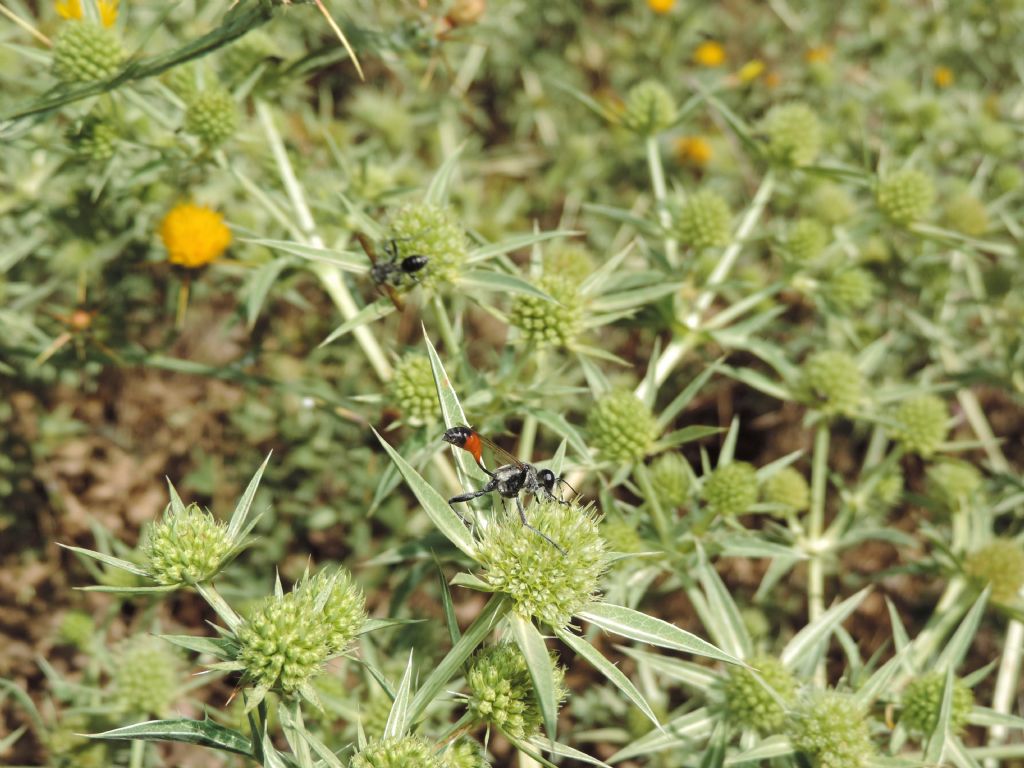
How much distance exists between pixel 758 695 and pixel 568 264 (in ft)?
5.41

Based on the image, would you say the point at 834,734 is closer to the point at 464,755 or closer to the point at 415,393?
the point at 464,755

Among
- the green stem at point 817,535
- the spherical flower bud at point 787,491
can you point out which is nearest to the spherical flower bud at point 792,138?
the green stem at point 817,535

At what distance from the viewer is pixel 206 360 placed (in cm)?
456

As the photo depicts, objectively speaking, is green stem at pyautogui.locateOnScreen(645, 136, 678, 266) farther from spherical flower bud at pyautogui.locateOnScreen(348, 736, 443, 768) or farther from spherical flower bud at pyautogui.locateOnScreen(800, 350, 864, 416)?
spherical flower bud at pyautogui.locateOnScreen(348, 736, 443, 768)

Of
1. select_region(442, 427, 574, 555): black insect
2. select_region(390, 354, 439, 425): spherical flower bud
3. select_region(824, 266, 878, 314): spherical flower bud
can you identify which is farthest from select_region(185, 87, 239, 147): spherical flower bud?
select_region(824, 266, 878, 314): spherical flower bud

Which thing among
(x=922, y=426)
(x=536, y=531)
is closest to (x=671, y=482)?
(x=536, y=531)

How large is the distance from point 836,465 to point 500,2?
12.1 feet

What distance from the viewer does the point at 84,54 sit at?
2789 mm

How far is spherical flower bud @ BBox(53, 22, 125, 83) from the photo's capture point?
2783 mm

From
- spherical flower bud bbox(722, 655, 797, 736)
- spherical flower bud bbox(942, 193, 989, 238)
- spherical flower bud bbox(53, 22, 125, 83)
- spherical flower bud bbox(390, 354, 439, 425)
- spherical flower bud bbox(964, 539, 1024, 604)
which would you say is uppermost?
spherical flower bud bbox(53, 22, 125, 83)

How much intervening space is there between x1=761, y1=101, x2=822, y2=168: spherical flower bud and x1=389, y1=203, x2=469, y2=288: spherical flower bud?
1.72 m

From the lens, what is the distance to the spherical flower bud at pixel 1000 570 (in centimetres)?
307

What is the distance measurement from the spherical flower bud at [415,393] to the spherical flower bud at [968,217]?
301 cm

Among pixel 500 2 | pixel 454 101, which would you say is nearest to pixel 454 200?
pixel 454 101
